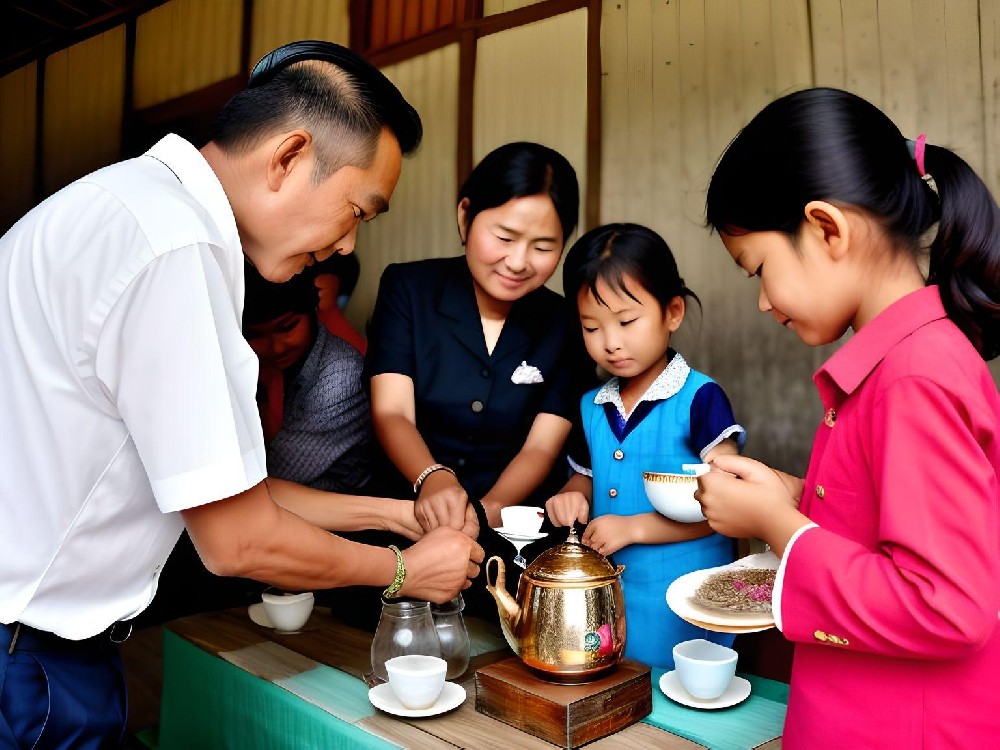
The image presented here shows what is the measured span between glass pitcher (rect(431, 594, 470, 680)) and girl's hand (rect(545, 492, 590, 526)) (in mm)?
476

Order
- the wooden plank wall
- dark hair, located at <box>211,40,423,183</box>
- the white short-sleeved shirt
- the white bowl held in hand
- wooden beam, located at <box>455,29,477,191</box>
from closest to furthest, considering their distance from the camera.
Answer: the white short-sleeved shirt, dark hair, located at <box>211,40,423,183</box>, the white bowl held in hand, the wooden plank wall, wooden beam, located at <box>455,29,477,191</box>

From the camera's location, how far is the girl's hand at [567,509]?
1.86 metres

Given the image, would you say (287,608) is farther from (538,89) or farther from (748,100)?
(538,89)

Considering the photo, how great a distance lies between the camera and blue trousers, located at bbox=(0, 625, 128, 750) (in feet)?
3.43

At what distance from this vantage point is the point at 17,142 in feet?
18.9

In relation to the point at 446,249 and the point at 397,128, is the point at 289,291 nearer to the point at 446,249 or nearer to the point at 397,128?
the point at 397,128

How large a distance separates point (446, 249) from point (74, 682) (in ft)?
9.02

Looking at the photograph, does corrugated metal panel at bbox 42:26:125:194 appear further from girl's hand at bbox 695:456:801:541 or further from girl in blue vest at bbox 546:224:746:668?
girl's hand at bbox 695:456:801:541

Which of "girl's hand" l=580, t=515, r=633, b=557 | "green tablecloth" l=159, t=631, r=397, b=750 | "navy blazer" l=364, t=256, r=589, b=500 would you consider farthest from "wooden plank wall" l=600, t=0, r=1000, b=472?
"green tablecloth" l=159, t=631, r=397, b=750

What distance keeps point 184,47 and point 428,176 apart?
192 cm

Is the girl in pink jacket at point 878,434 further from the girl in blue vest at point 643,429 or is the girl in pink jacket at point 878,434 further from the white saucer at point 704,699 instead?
the girl in blue vest at point 643,429

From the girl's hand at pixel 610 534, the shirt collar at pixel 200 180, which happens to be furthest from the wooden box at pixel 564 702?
the shirt collar at pixel 200 180

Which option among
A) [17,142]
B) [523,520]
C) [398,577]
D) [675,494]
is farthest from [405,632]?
[17,142]

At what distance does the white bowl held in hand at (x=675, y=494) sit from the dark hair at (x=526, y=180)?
2.33ft
